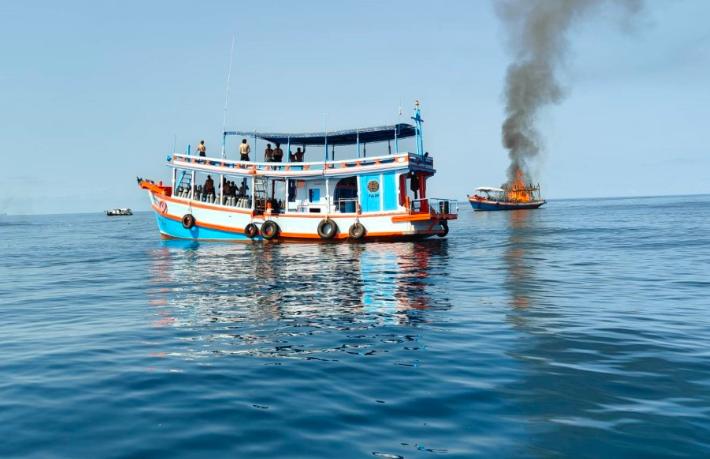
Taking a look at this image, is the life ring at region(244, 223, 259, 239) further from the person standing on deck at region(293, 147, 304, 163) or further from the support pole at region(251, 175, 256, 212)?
the person standing on deck at region(293, 147, 304, 163)

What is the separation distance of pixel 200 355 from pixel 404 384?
3.08 metres

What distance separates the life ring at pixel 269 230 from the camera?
28.7m

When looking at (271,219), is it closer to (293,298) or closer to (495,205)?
(293,298)

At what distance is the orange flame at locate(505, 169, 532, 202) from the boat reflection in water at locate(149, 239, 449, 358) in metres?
75.4

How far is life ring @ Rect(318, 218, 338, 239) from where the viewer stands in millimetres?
28375

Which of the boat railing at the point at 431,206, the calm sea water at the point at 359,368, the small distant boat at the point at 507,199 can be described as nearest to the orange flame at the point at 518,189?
the small distant boat at the point at 507,199

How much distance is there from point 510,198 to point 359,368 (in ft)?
302

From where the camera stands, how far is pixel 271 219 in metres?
29.0

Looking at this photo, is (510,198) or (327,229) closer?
(327,229)

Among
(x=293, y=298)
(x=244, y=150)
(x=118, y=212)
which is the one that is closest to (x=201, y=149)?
(x=244, y=150)

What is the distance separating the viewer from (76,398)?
5789 millimetres

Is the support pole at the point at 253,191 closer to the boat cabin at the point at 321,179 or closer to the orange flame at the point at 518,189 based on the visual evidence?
the boat cabin at the point at 321,179

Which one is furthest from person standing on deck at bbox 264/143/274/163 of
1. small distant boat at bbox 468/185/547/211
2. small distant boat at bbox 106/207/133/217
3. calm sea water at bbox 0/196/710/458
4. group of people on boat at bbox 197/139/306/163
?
small distant boat at bbox 106/207/133/217

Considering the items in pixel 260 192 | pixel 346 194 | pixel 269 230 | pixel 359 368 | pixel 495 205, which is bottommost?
pixel 359 368
